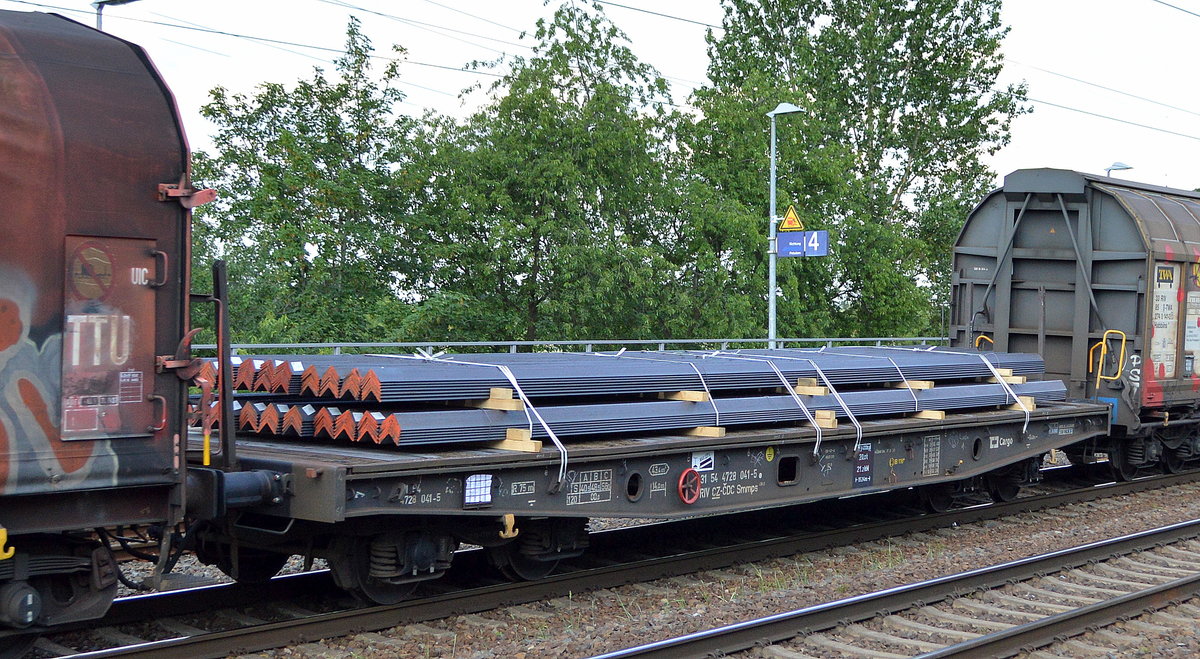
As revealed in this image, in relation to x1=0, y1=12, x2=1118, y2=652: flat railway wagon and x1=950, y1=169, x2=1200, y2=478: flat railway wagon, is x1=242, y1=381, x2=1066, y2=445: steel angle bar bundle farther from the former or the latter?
x1=950, y1=169, x2=1200, y2=478: flat railway wagon

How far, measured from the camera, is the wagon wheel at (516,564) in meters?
8.03

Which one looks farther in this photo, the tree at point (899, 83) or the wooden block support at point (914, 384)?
the tree at point (899, 83)

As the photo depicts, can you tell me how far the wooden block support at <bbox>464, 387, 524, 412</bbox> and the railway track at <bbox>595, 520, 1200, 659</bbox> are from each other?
1861mm

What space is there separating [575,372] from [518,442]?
96cm

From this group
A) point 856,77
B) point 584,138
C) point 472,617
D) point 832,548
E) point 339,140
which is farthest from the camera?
point 856,77

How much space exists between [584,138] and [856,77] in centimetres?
1987

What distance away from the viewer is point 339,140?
21.4 metres

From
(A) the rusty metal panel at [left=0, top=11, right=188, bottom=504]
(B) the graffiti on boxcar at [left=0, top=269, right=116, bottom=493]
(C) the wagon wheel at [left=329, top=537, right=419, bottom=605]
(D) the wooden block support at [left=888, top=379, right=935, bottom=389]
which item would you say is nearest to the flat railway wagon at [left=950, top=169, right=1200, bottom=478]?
(D) the wooden block support at [left=888, top=379, right=935, bottom=389]

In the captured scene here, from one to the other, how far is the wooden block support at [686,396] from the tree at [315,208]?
1050 cm

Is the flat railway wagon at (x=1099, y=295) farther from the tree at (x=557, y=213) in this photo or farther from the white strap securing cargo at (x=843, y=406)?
the tree at (x=557, y=213)

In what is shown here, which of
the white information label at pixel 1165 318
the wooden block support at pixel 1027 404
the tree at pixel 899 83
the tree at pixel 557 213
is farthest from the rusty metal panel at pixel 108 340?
the tree at pixel 899 83

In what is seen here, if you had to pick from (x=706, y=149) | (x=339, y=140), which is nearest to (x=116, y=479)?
(x=339, y=140)

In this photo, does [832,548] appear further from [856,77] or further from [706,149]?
[856,77]

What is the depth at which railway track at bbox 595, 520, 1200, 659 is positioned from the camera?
6.74 metres
